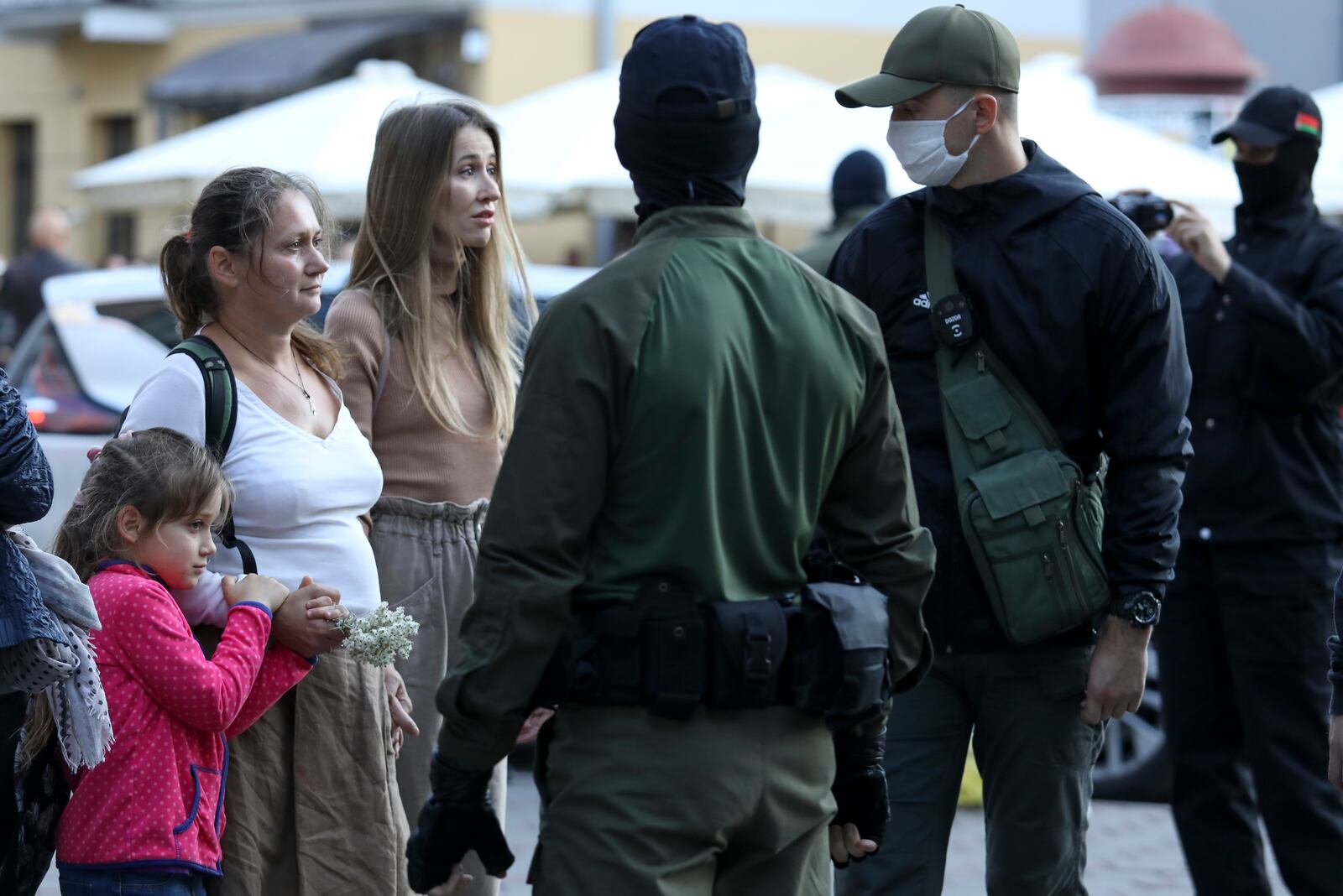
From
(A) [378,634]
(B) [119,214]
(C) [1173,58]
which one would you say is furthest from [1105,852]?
(B) [119,214]

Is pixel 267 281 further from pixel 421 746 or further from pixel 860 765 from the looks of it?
pixel 860 765

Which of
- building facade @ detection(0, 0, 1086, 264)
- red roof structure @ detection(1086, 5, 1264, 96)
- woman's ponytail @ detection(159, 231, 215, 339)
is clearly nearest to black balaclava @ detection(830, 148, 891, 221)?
woman's ponytail @ detection(159, 231, 215, 339)

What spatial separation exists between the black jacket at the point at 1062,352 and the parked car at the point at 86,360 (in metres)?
4.11

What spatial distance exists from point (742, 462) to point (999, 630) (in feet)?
3.98

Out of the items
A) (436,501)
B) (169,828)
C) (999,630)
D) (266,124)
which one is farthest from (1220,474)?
(266,124)

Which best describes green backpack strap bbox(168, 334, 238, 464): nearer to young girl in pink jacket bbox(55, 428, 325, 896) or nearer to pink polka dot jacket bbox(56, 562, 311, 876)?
young girl in pink jacket bbox(55, 428, 325, 896)

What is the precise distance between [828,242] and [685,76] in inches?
182

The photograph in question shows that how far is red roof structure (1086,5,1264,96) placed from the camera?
1825cm

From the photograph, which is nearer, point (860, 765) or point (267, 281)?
point (860, 765)

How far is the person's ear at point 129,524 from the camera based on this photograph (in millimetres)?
3432

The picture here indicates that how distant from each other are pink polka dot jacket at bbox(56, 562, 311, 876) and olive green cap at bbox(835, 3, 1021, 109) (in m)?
1.60

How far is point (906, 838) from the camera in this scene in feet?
12.8

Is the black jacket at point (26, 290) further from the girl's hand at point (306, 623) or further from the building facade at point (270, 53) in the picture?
the girl's hand at point (306, 623)

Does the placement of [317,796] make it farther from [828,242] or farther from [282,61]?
[282,61]
